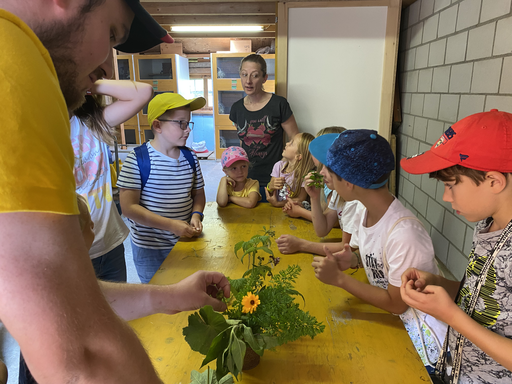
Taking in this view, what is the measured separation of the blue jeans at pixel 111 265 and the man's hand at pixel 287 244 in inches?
39.3

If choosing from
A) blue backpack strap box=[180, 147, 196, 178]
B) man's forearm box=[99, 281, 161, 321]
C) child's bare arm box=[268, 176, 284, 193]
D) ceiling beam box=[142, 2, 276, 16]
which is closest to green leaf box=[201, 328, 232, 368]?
man's forearm box=[99, 281, 161, 321]

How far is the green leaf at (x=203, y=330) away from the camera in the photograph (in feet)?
2.89

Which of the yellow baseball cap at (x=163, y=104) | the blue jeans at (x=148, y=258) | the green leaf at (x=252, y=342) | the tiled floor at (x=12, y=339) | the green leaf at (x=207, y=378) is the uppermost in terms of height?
the yellow baseball cap at (x=163, y=104)

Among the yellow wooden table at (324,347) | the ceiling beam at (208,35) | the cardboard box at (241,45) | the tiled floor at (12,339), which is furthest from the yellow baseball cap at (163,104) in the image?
the cardboard box at (241,45)

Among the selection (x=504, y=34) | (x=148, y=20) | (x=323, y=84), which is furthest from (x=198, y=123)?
(x=148, y=20)

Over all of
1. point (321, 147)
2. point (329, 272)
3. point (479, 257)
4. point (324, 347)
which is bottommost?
point (324, 347)

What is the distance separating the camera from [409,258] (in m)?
1.27

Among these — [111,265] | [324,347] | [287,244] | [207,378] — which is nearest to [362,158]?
[287,244]

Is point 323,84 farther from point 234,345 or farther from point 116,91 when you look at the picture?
point 234,345

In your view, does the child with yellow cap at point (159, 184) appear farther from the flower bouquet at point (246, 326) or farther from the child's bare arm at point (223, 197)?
the flower bouquet at point (246, 326)

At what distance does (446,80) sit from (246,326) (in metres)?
2.39

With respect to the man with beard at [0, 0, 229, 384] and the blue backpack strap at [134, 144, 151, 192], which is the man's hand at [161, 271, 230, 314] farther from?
the blue backpack strap at [134, 144, 151, 192]

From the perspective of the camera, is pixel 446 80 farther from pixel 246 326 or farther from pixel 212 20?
pixel 212 20

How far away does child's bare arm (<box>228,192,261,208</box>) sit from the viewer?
98.9 inches
